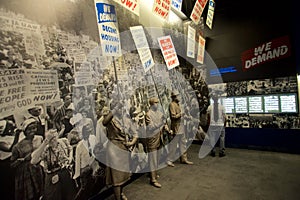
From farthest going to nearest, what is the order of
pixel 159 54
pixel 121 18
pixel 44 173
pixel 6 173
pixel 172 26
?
pixel 172 26 → pixel 159 54 → pixel 121 18 → pixel 44 173 → pixel 6 173

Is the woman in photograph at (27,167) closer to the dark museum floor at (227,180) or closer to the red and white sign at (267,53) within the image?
the dark museum floor at (227,180)

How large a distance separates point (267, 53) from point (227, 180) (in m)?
3.54

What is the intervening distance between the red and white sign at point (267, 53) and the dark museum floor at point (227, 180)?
244 cm

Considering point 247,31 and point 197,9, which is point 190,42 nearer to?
point 197,9

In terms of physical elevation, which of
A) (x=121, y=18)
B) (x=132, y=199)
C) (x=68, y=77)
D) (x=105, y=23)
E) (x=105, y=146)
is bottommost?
(x=132, y=199)

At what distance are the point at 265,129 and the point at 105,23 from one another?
4.75 m

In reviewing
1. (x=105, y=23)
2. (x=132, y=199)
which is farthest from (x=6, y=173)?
(x=105, y=23)

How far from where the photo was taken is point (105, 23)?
273 cm

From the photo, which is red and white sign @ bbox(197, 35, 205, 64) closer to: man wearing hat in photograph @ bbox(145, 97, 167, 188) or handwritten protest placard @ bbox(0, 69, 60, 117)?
man wearing hat in photograph @ bbox(145, 97, 167, 188)

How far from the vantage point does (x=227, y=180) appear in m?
3.33

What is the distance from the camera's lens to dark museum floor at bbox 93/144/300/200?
2848 mm

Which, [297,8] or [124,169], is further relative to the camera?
[297,8]

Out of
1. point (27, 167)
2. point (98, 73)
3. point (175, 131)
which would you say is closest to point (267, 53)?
point (175, 131)

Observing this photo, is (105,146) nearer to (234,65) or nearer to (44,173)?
(44,173)
